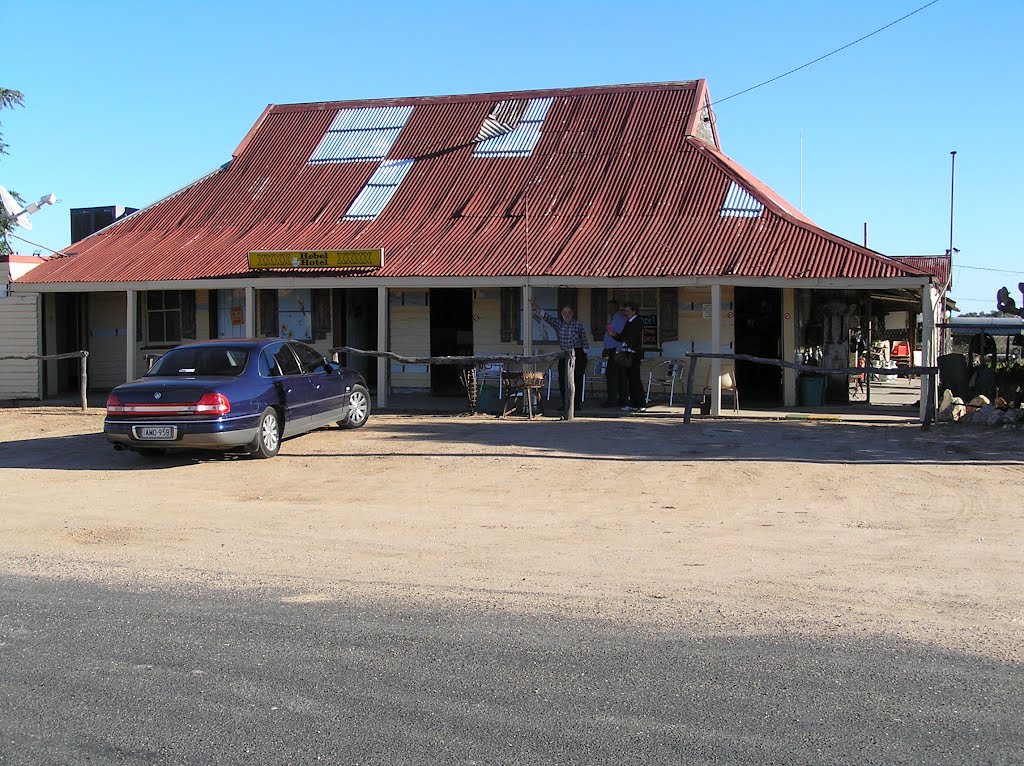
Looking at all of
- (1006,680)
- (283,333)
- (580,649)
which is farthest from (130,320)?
(1006,680)

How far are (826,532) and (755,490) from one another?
6.17 ft

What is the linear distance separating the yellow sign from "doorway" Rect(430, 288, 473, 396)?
7.69ft

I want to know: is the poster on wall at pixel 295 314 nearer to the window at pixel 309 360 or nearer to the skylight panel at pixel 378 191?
the skylight panel at pixel 378 191

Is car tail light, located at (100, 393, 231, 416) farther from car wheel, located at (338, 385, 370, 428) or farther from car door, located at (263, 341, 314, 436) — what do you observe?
car wheel, located at (338, 385, 370, 428)

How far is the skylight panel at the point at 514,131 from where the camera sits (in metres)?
21.3

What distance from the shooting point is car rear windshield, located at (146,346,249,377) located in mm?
11664

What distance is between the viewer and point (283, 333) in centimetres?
2036

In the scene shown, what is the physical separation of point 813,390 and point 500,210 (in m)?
6.93

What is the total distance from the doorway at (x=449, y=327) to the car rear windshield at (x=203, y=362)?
316 inches

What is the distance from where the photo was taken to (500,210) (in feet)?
63.7

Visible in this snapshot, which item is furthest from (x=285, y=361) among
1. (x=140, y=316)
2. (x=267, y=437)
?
(x=140, y=316)

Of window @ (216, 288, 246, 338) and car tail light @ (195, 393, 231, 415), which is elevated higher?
window @ (216, 288, 246, 338)

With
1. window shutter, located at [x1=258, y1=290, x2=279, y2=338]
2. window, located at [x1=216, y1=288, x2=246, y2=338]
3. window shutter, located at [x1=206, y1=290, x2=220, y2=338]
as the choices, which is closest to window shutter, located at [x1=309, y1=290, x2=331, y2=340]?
window shutter, located at [x1=258, y1=290, x2=279, y2=338]

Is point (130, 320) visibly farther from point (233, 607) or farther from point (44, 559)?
point (233, 607)
